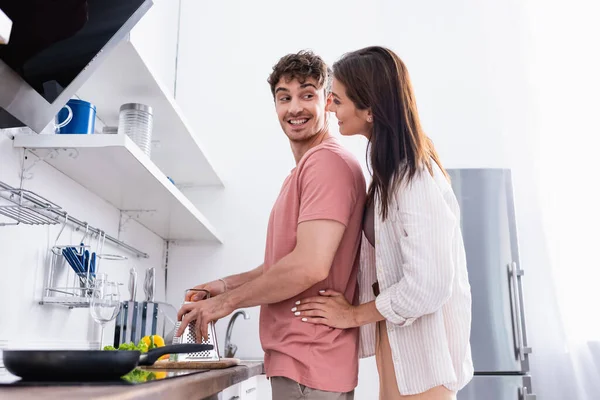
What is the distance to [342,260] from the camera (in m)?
1.41

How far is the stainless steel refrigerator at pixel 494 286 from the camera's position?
2.66 meters

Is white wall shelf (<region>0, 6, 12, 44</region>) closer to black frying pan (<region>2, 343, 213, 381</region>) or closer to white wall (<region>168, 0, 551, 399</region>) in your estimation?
black frying pan (<region>2, 343, 213, 381</region>)

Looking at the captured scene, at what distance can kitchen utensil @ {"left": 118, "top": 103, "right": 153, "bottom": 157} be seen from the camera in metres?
1.95

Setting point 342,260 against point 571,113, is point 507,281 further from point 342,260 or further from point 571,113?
point 342,260

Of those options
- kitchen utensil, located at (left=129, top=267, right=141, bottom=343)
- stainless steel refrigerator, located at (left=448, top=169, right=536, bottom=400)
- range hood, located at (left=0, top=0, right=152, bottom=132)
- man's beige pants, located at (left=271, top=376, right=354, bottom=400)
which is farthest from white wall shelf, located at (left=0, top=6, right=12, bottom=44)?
stainless steel refrigerator, located at (left=448, top=169, right=536, bottom=400)


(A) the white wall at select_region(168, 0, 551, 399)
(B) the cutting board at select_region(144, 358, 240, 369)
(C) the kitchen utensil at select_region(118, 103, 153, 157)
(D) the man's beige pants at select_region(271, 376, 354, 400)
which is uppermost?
(A) the white wall at select_region(168, 0, 551, 399)

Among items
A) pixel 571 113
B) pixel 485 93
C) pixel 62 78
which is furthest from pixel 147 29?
pixel 571 113

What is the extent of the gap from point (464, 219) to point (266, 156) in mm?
1132

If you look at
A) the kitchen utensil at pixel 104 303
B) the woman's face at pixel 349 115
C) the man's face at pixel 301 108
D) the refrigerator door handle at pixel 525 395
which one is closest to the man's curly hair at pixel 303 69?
the man's face at pixel 301 108

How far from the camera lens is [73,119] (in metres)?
1.69

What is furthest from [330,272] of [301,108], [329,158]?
[301,108]

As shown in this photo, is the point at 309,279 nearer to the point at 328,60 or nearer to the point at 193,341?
the point at 193,341

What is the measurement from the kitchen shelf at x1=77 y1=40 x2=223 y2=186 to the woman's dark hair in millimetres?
696

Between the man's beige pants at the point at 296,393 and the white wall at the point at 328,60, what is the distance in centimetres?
186
